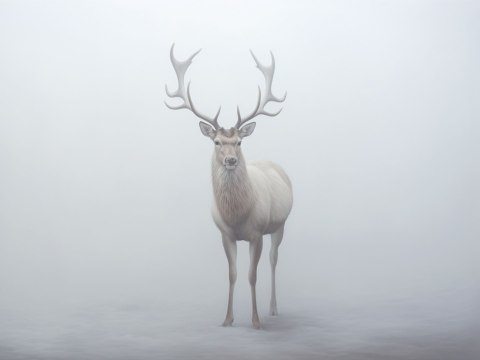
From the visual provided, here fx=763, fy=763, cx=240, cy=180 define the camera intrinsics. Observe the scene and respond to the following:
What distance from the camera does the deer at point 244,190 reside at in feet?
13.1

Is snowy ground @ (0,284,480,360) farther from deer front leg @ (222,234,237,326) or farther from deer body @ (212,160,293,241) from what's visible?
deer body @ (212,160,293,241)

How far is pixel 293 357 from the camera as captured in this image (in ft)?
13.0

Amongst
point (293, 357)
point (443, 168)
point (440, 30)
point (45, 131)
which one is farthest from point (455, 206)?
point (45, 131)

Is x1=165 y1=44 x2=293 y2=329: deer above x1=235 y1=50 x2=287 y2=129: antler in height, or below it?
below

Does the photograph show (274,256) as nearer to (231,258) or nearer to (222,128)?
(231,258)

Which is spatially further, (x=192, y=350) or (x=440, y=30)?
(x=440, y=30)

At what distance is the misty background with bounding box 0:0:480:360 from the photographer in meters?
4.07

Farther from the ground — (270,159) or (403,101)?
(403,101)

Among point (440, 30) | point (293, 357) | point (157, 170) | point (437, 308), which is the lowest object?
point (293, 357)

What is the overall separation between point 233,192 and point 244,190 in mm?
61

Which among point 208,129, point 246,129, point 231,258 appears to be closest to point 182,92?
point 208,129

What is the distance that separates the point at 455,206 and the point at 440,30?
102cm

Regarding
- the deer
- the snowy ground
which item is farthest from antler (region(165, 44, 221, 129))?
the snowy ground

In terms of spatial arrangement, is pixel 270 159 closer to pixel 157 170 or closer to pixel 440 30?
pixel 157 170
